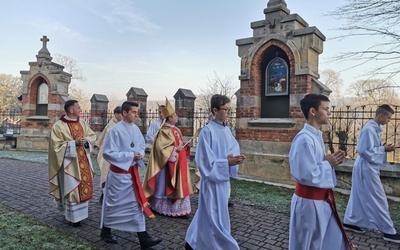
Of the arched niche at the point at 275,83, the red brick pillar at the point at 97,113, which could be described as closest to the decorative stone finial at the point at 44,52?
the red brick pillar at the point at 97,113

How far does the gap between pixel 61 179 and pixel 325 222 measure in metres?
4.45

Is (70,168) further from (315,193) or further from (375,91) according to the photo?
(375,91)

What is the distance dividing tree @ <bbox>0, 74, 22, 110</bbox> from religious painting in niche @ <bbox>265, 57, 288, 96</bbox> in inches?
1646

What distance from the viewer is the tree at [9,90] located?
1756 inches

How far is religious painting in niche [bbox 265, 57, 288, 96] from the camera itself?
9445mm

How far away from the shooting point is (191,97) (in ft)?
40.6

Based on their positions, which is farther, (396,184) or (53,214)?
(396,184)

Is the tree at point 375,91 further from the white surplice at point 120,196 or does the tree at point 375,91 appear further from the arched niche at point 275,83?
the white surplice at point 120,196

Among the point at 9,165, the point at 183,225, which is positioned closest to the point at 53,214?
the point at 183,225

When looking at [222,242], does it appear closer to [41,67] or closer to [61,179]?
[61,179]

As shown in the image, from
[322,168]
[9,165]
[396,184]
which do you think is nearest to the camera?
[322,168]

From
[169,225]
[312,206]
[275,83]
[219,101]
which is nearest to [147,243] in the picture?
[169,225]

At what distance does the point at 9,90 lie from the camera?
46250mm

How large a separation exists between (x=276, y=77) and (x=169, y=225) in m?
5.87
